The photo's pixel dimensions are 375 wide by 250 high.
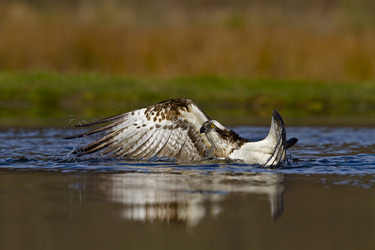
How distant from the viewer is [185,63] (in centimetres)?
1831

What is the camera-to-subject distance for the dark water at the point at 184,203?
5219 millimetres

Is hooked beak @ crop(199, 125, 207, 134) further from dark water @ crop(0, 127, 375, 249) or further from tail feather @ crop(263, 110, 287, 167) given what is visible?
tail feather @ crop(263, 110, 287, 167)

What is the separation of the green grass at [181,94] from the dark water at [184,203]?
6.74m

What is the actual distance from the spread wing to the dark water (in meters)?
0.30

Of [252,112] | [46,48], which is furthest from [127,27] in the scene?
[252,112]

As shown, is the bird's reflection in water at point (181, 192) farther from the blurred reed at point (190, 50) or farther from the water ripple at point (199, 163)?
the blurred reed at point (190, 50)

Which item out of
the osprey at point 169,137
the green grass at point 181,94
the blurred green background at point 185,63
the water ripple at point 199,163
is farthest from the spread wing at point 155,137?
the green grass at point 181,94

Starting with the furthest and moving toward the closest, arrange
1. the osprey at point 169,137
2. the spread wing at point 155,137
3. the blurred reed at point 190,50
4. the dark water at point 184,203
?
the blurred reed at point 190,50 < the spread wing at point 155,137 < the osprey at point 169,137 < the dark water at point 184,203

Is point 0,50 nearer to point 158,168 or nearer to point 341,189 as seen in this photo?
point 158,168

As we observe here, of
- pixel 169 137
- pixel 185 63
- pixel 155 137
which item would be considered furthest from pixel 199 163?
pixel 185 63

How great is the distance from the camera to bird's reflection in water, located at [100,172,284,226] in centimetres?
593

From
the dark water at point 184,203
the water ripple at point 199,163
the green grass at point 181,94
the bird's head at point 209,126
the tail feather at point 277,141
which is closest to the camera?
the dark water at point 184,203

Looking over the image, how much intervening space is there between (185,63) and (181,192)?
38.4ft

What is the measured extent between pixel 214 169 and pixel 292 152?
5.57 feet
